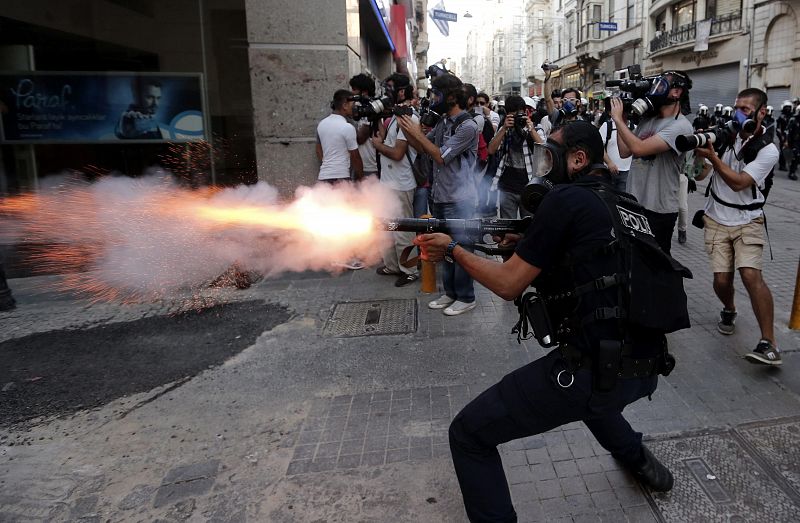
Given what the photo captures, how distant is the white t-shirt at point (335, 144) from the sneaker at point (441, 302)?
2.09 meters

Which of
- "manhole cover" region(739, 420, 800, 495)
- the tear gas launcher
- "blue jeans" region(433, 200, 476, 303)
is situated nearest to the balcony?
"blue jeans" region(433, 200, 476, 303)

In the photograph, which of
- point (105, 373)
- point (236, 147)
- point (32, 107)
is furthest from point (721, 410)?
point (32, 107)

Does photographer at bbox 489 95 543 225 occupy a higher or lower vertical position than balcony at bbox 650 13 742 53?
lower

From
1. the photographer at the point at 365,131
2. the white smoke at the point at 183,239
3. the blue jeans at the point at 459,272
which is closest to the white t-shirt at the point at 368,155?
the photographer at the point at 365,131

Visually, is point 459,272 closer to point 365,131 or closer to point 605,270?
point 365,131

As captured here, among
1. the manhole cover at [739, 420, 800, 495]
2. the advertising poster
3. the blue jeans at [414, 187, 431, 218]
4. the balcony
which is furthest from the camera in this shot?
the balcony

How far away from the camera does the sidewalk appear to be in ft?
8.86

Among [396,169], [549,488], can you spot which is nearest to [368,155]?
[396,169]

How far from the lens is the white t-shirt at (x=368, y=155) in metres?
6.89

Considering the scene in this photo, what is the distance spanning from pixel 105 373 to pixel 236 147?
470 centimetres

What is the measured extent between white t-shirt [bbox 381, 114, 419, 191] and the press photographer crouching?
2.99m

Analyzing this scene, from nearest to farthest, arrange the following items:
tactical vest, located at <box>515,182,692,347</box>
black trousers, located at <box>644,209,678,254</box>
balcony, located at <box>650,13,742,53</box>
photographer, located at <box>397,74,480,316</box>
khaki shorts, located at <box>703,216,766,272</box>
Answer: tactical vest, located at <box>515,182,692,347</box>, khaki shorts, located at <box>703,216,766,272</box>, black trousers, located at <box>644,209,678,254</box>, photographer, located at <box>397,74,480,316</box>, balcony, located at <box>650,13,742,53</box>

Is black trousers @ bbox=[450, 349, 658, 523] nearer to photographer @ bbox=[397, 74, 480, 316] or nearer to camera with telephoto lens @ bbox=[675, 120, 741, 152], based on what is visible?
camera with telephoto lens @ bbox=[675, 120, 741, 152]

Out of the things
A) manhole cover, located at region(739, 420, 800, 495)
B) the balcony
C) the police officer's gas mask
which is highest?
the balcony
